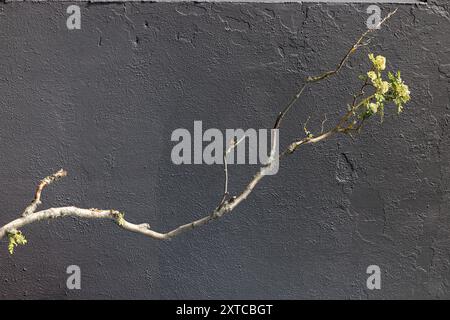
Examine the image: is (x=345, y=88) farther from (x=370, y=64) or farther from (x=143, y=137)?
(x=143, y=137)

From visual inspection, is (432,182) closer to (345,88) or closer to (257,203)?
(345,88)

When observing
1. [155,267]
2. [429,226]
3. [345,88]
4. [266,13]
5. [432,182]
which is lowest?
[155,267]

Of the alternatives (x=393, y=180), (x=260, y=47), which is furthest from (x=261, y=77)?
(x=393, y=180)

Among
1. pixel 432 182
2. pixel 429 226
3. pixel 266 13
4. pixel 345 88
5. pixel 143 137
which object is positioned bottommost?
pixel 429 226

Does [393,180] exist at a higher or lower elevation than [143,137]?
lower

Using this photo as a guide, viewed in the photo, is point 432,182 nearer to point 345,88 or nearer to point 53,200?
point 345,88

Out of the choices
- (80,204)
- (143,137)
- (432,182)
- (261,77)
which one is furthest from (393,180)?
(80,204)
